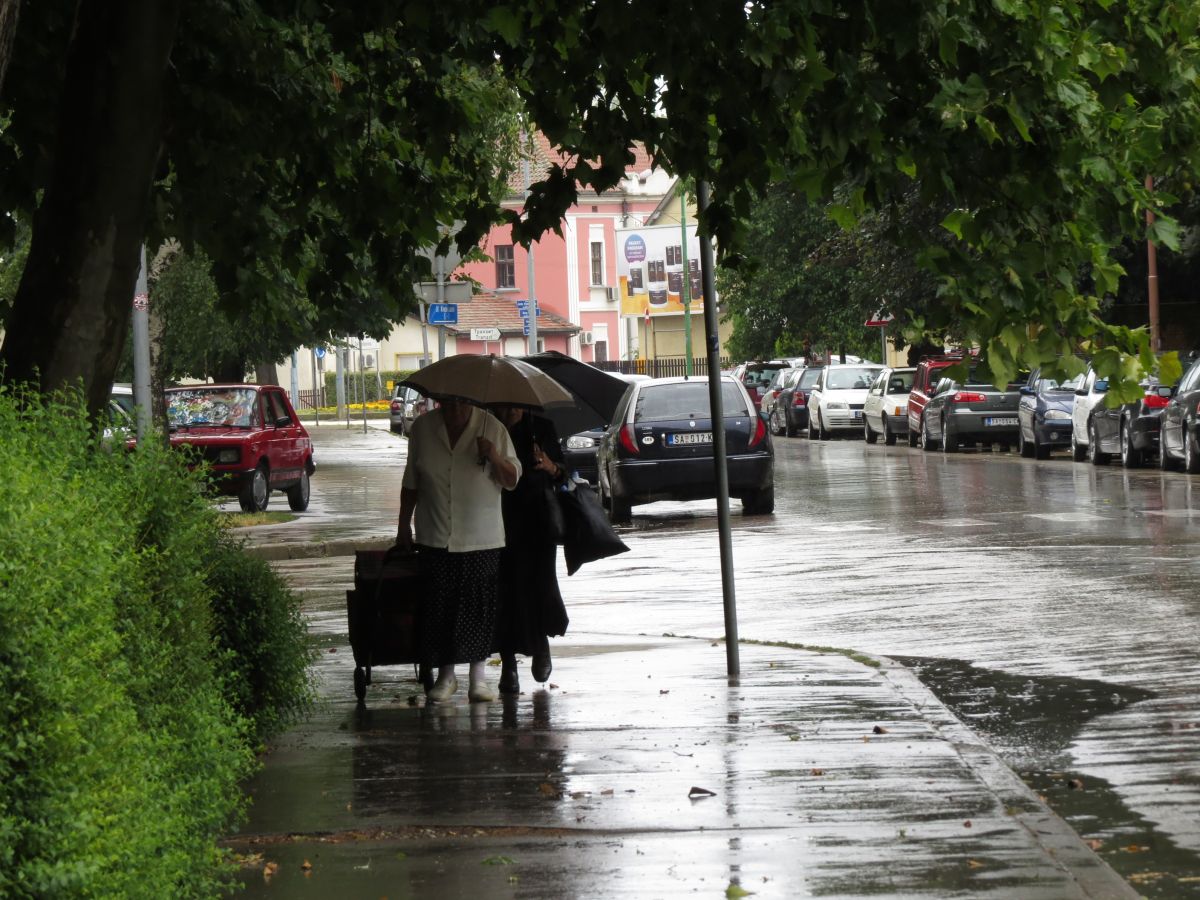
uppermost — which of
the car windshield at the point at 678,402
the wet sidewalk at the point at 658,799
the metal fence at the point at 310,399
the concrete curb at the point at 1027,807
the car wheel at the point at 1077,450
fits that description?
the metal fence at the point at 310,399

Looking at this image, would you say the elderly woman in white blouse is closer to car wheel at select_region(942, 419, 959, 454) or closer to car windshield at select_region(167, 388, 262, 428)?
car windshield at select_region(167, 388, 262, 428)

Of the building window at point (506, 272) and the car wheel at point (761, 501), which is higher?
the building window at point (506, 272)

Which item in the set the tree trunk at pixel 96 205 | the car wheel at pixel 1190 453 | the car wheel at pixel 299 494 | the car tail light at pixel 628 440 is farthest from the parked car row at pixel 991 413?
the tree trunk at pixel 96 205

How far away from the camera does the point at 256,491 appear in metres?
27.9

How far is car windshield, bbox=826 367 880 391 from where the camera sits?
52.0 m

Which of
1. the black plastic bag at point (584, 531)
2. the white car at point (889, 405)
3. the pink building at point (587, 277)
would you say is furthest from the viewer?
the pink building at point (587, 277)

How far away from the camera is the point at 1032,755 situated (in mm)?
8531

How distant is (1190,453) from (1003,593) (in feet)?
45.7

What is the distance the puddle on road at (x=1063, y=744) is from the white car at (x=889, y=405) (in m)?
34.4

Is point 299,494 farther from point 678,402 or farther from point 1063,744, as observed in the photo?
point 1063,744

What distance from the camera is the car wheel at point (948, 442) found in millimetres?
39719

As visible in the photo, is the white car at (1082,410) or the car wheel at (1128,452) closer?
the car wheel at (1128,452)

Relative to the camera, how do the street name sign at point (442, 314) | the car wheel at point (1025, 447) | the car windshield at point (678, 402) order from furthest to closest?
the car wheel at point (1025, 447) → the car windshield at point (678, 402) → the street name sign at point (442, 314)

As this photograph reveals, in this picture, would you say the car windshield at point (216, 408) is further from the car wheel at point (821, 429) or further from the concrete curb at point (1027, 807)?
the car wheel at point (821, 429)
